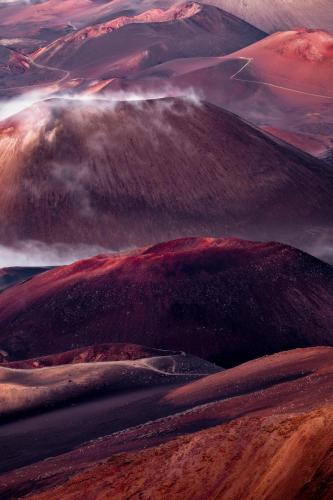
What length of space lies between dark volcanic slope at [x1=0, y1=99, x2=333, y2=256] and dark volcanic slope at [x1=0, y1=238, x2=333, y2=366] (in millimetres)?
19028

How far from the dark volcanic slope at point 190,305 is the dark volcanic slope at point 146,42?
4608 inches

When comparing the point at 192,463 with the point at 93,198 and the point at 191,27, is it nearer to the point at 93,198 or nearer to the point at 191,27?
the point at 93,198

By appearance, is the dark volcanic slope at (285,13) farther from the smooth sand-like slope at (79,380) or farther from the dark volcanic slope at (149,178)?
the smooth sand-like slope at (79,380)

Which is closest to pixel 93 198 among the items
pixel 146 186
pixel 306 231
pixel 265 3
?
pixel 146 186

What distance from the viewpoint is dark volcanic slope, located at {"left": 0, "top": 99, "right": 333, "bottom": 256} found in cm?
7438

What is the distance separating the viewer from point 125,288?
4953 centimetres

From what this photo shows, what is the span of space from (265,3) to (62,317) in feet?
521

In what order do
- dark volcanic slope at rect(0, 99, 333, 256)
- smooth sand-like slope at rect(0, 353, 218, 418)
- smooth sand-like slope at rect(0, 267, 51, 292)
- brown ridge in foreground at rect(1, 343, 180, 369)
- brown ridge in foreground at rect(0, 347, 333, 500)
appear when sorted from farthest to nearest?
dark volcanic slope at rect(0, 99, 333, 256)
smooth sand-like slope at rect(0, 267, 51, 292)
brown ridge in foreground at rect(1, 343, 180, 369)
smooth sand-like slope at rect(0, 353, 218, 418)
brown ridge in foreground at rect(0, 347, 333, 500)

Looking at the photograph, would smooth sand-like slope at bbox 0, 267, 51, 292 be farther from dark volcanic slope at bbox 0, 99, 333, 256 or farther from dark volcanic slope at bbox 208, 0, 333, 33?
dark volcanic slope at bbox 208, 0, 333, 33

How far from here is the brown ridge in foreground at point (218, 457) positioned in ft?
47.3

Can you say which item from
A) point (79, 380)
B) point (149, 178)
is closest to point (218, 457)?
point (79, 380)

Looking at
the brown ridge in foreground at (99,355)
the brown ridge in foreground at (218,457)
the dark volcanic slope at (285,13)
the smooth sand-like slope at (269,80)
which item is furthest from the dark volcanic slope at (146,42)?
the brown ridge in foreground at (218,457)

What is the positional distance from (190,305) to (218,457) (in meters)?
31.8

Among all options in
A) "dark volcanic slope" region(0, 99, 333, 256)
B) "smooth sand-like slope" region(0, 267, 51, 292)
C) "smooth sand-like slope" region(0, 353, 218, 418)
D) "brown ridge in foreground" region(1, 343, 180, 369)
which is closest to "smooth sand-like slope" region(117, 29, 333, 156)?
"dark volcanic slope" region(0, 99, 333, 256)
